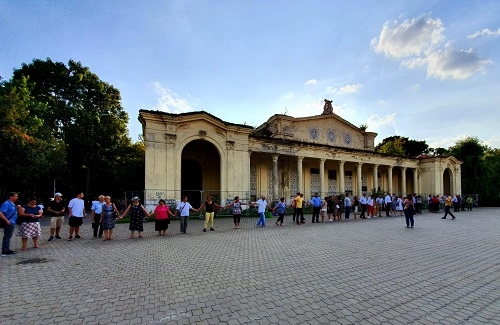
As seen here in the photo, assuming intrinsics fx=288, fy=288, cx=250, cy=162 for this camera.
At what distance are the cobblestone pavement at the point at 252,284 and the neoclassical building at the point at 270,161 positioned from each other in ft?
35.8

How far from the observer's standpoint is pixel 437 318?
406 cm

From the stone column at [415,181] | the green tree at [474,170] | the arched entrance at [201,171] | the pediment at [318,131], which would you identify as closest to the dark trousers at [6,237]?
the arched entrance at [201,171]

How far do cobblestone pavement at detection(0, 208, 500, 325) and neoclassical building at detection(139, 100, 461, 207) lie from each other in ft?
35.8

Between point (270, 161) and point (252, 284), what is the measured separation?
81.4ft

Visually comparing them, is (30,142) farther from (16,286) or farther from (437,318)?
(437,318)

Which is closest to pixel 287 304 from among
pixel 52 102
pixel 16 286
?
pixel 16 286

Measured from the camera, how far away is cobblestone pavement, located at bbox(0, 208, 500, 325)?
4.10 meters

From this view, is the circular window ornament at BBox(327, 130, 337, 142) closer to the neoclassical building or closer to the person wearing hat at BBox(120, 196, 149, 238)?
the neoclassical building

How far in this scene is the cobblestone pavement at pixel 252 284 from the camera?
4098mm

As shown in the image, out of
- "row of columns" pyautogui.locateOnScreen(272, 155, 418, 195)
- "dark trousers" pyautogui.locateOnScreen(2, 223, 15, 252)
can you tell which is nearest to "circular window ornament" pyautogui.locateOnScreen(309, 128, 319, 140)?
"row of columns" pyautogui.locateOnScreen(272, 155, 418, 195)

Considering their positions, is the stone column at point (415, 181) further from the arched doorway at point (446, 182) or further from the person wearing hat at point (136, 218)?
the person wearing hat at point (136, 218)


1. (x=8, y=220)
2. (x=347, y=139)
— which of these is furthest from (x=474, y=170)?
(x=8, y=220)

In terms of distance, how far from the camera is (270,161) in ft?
98.3

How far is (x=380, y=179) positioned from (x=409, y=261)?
34.5 m
